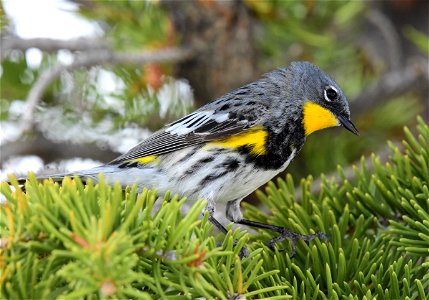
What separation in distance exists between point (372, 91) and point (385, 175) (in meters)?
1.00

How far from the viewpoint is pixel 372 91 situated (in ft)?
8.77

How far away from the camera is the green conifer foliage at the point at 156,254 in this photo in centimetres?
98

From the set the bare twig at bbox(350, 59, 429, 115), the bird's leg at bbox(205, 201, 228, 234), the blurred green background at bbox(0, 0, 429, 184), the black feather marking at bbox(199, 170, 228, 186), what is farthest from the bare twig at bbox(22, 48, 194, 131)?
the bare twig at bbox(350, 59, 429, 115)

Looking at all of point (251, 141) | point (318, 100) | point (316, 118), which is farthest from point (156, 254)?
point (318, 100)

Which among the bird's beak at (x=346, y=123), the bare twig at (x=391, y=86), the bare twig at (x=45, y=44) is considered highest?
the bare twig at (x=45, y=44)

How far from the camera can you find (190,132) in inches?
92.3

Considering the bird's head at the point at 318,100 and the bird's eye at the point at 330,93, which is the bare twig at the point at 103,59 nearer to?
the bird's head at the point at 318,100

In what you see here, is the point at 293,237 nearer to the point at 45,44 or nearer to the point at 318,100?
the point at 318,100

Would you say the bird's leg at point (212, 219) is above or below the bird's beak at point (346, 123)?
below

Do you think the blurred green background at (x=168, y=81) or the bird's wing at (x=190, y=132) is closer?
the bird's wing at (x=190, y=132)

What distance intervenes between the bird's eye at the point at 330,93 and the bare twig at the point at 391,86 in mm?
272

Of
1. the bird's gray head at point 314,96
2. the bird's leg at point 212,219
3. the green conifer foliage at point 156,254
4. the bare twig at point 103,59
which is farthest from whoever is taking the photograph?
the bird's gray head at point 314,96

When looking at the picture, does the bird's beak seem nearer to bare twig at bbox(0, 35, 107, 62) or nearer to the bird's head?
the bird's head

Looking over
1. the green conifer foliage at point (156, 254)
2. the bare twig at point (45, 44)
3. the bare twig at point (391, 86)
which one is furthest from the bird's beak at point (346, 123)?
the bare twig at point (45, 44)
